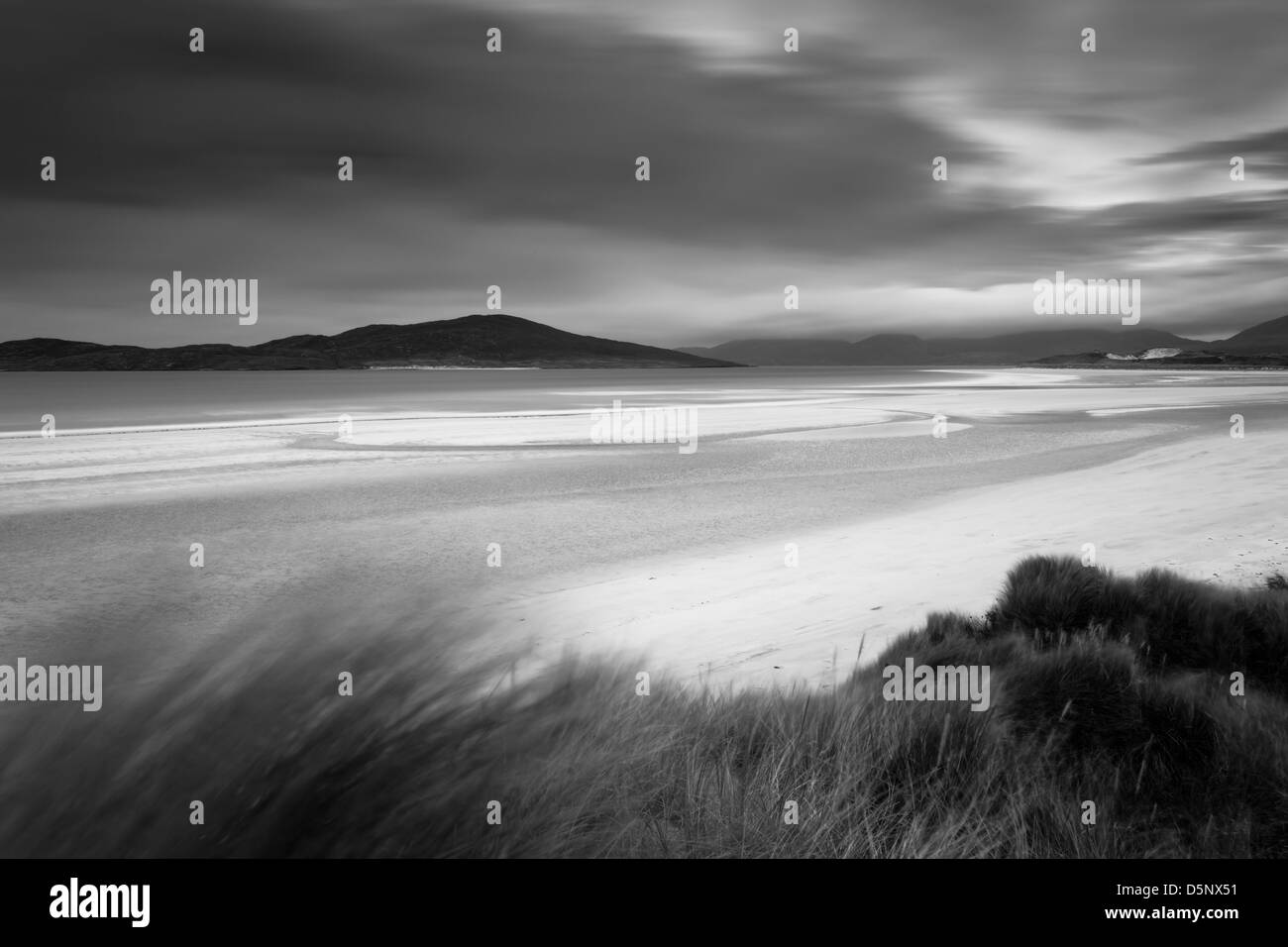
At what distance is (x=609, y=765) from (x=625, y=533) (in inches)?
273

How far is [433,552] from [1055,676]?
6.33 metres

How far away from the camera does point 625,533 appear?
961cm

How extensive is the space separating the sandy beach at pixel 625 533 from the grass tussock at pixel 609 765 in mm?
519

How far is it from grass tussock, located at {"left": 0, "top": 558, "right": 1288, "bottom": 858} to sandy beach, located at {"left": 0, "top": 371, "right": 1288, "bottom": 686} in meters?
0.52

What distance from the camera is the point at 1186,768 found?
326cm

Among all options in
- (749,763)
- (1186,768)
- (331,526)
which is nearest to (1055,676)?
(1186,768)

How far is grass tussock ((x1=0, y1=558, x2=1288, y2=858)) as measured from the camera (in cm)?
231

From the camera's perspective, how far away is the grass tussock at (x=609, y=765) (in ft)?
7.59

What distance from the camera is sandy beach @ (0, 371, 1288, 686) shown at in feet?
19.8

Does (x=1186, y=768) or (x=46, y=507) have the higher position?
(x=46, y=507)

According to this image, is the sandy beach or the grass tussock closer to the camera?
the grass tussock

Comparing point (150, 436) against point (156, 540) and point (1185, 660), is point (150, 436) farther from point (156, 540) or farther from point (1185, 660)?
point (1185, 660)

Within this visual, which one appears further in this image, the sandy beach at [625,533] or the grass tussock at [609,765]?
the sandy beach at [625,533]
